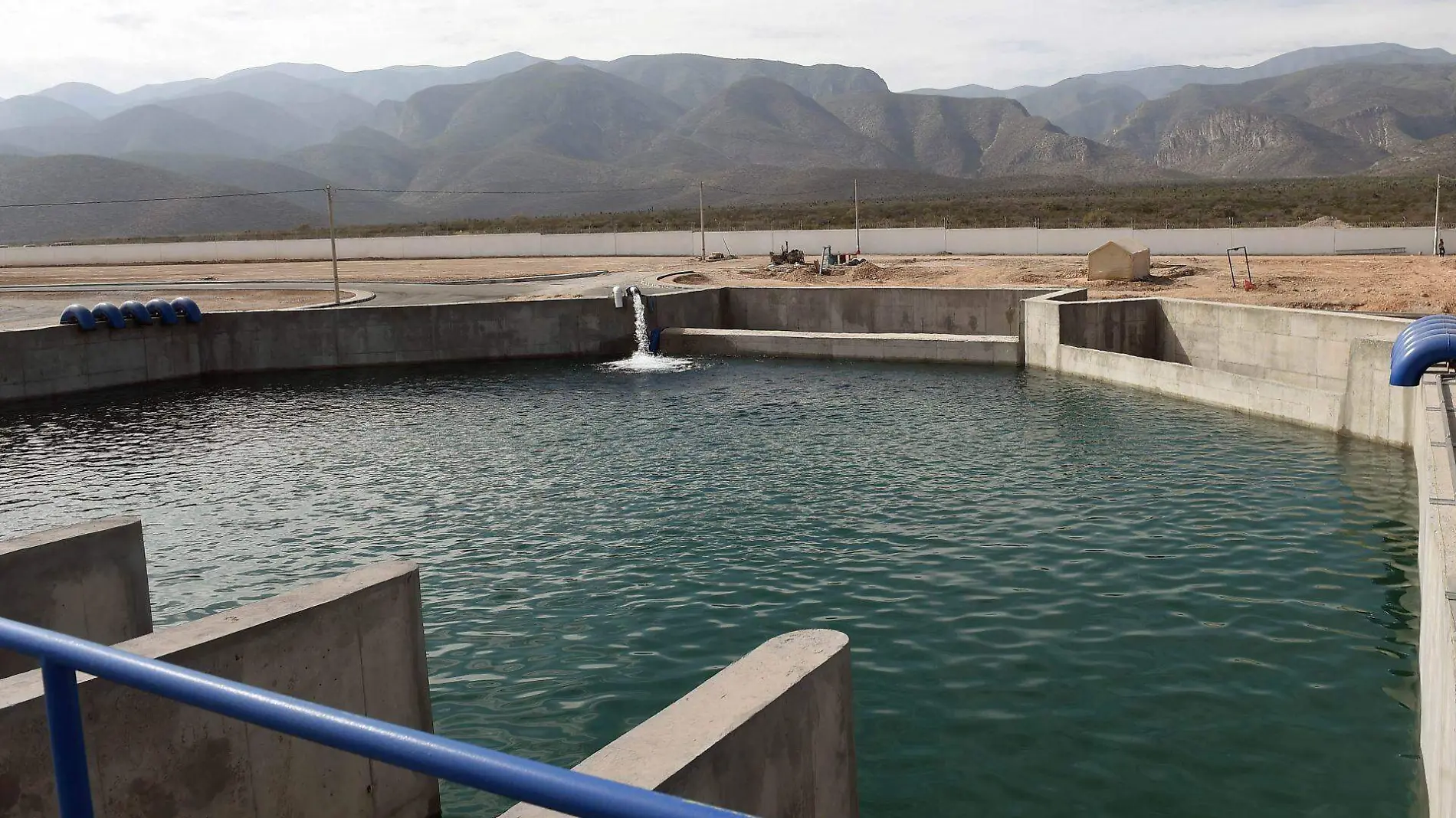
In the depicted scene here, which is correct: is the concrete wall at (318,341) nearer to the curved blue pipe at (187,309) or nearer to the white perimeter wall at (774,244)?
the curved blue pipe at (187,309)

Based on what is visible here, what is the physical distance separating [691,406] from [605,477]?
753 cm

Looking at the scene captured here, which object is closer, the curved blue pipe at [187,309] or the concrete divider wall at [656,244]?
the curved blue pipe at [187,309]

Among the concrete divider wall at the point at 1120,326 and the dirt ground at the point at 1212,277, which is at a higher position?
the dirt ground at the point at 1212,277

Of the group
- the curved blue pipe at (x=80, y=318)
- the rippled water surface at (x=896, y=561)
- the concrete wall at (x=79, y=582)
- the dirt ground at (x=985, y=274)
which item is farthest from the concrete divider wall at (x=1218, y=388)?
the curved blue pipe at (x=80, y=318)

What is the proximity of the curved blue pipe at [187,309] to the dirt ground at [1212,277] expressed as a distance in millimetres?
20295

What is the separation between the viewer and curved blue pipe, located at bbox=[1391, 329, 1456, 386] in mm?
18891

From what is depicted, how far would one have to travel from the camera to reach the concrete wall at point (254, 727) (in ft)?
21.8

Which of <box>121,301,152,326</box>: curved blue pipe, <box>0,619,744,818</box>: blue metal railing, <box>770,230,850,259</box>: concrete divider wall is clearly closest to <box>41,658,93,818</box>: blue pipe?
<box>0,619,744,818</box>: blue metal railing

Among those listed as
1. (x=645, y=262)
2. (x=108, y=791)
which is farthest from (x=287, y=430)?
(x=645, y=262)

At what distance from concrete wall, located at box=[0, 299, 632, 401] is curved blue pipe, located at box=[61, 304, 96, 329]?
1.00 ft

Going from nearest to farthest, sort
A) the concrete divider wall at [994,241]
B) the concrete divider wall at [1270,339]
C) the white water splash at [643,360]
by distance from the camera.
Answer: the concrete divider wall at [1270,339]
the white water splash at [643,360]
the concrete divider wall at [994,241]

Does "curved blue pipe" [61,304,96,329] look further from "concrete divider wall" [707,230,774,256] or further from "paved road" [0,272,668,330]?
"concrete divider wall" [707,230,774,256]

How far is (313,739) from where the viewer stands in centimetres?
253

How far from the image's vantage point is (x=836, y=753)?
23.4ft
